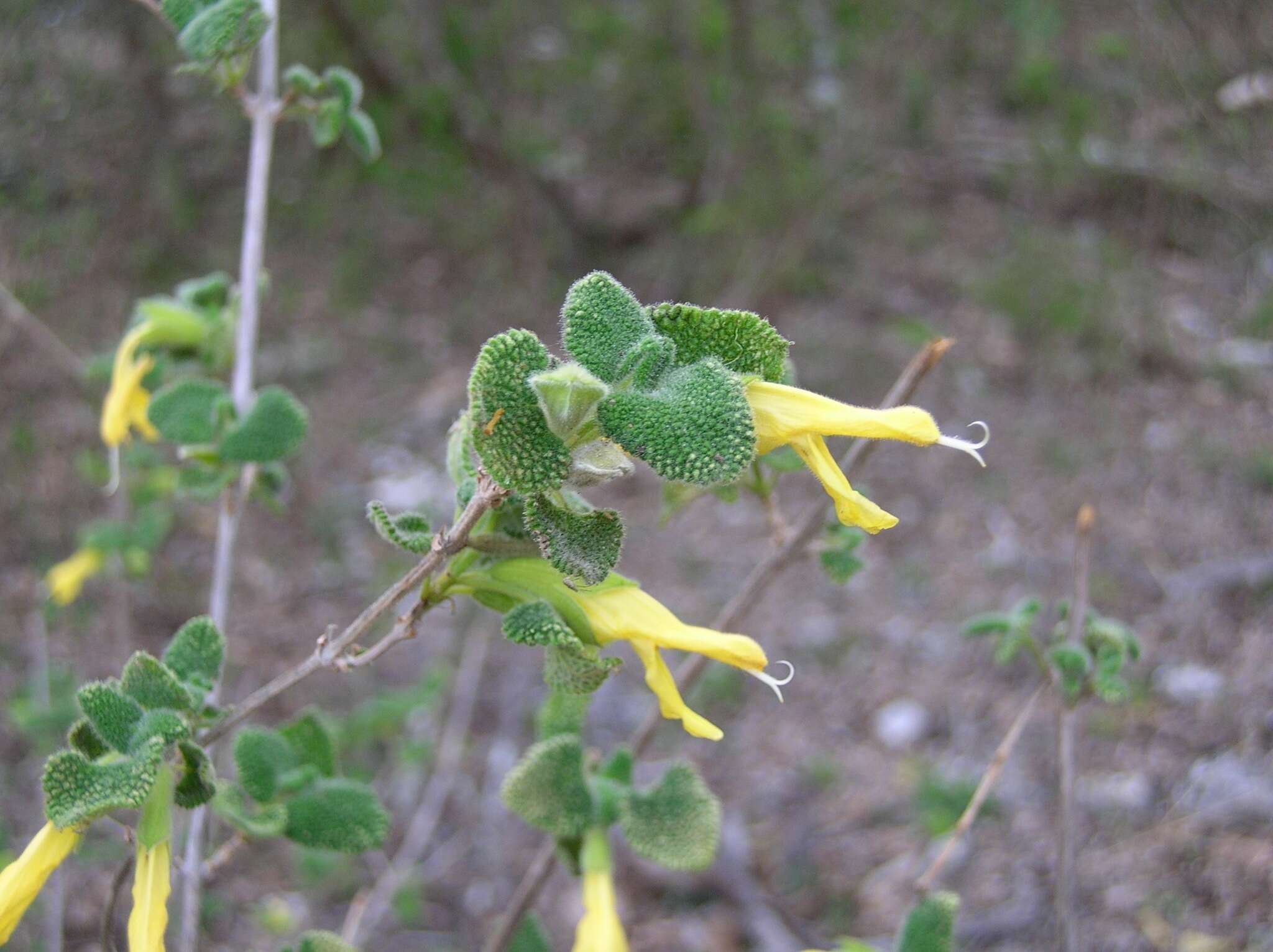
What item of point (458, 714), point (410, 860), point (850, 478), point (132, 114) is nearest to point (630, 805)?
point (850, 478)

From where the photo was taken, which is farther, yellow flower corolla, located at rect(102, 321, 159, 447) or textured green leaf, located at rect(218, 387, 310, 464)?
yellow flower corolla, located at rect(102, 321, 159, 447)

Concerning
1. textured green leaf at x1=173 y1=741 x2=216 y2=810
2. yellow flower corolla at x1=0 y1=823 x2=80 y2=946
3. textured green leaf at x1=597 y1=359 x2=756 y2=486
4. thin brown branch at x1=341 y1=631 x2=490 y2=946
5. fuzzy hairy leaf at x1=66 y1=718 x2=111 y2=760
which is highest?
textured green leaf at x1=597 y1=359 x2=756 y2=486

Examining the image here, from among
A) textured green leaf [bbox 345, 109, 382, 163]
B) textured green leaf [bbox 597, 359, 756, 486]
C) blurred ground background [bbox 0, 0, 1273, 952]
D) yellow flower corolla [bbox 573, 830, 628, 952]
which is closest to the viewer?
textured green leaf [bbox 597, 359, 756, 486]

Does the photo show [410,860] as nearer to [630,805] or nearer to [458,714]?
[458,714]

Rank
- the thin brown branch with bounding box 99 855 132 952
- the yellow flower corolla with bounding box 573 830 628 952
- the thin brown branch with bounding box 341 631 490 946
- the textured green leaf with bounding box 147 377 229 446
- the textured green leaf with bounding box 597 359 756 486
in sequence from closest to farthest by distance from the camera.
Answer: the textured green leaf with bounding box 597 359 756 486 → the thin brown branch with bounding box 99 855 132 952 → the yellow flower corolla with bounding box 573 830 628 952 → the textured green leaf with bounding box 147 377 229 446 → the thin brown branch with bounding box 341 631 490 946

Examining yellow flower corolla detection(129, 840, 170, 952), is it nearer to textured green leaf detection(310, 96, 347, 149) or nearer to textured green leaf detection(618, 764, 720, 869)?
textured green leaf detection(618, 764, 720, 869)

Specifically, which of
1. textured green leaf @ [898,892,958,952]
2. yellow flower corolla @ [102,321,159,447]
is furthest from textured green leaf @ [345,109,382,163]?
textured green leaf @ [898,892,958,952]
